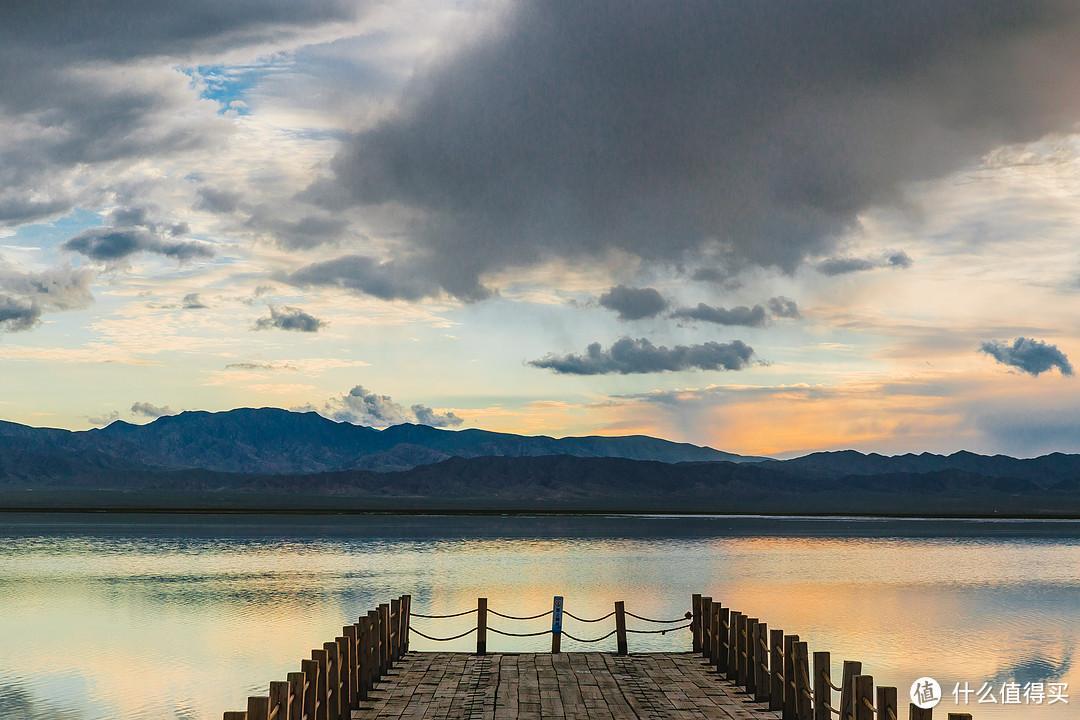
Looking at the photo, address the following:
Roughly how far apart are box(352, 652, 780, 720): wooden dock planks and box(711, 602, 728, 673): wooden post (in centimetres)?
32

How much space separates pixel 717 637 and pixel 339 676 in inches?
377

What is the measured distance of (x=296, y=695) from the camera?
49.7ft

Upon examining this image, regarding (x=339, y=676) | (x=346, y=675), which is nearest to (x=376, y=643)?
(x=346, y=675)

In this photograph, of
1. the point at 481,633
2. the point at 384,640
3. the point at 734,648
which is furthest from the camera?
the point at 481,633

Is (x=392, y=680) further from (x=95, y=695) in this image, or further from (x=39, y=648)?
(x=39, y=648)

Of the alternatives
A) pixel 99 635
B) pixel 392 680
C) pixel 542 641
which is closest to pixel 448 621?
pixel 542 641

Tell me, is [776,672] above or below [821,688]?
below

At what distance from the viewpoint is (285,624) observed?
4159 cm

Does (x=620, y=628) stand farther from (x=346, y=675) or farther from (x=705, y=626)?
A: (x=346, y=675)

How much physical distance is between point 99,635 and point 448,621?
13483 millimetres

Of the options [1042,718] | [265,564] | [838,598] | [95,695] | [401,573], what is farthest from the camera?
[265,564]

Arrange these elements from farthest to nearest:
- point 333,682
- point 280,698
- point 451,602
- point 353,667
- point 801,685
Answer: point 451,602 → point 353,667 → point 801,685 → point 333,682 → point 280,698

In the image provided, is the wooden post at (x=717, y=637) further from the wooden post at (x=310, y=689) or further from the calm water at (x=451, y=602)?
the wooden post at (x=310, y=689)

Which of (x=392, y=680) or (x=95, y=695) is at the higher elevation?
(x=392, y=680)
